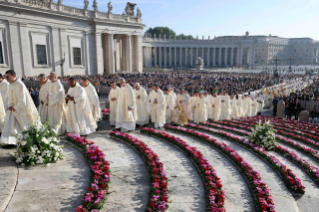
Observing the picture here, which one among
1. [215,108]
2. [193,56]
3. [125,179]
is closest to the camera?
[125,179]

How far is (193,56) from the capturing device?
105500 millimetres

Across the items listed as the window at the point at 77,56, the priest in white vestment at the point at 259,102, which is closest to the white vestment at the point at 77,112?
the priest in white vestment at the point at 259,102

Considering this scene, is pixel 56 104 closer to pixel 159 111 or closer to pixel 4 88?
pixel 4 88

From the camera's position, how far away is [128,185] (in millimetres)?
5750

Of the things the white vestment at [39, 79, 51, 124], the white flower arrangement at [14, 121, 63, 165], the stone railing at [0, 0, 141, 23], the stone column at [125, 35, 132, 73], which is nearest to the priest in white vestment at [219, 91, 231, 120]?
the white vestment at [39, 79, 51, 124]

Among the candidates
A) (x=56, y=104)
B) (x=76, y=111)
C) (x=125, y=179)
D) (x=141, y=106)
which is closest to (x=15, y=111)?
(x=56, y=104)

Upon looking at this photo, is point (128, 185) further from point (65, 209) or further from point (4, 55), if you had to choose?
point (4, 55)

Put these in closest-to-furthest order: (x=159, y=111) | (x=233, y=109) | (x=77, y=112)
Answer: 1. (x=77, y=112)
2. (x=159, y=111)
3. (x=233, y=109)

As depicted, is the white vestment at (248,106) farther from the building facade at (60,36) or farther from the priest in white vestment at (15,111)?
the building facade at (60,36)

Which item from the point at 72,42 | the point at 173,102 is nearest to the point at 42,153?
the point at 173,102

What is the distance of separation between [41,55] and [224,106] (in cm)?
2463

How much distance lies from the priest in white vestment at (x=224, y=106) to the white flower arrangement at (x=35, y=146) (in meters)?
12.0

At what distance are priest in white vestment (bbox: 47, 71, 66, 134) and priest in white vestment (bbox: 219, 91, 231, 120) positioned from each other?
10.5 metres

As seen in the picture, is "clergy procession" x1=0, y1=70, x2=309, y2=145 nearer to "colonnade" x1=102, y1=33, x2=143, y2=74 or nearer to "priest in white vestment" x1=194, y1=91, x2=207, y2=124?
"priest in white vestment" x1=194, y1=91, x2=207, y2=124
